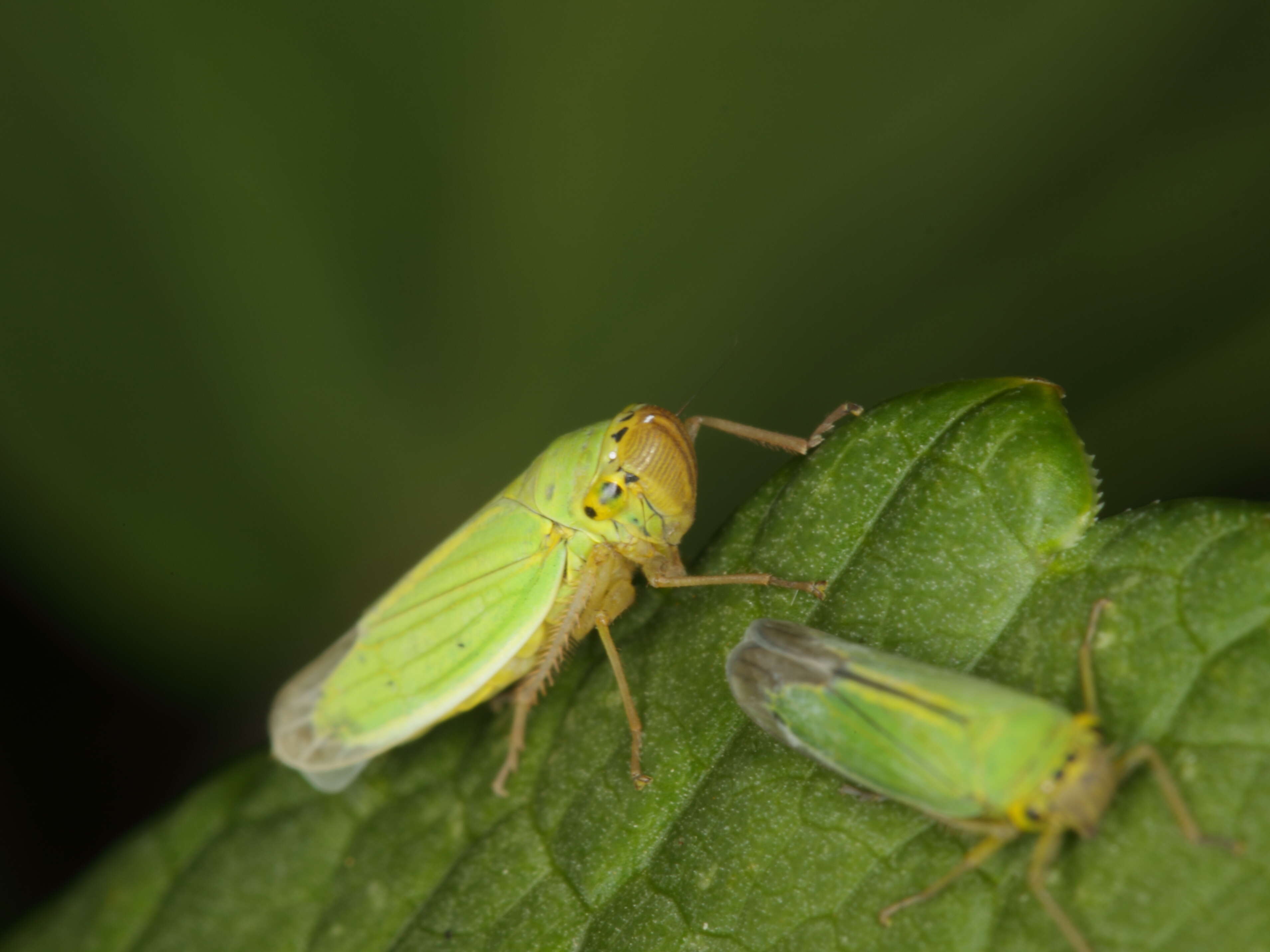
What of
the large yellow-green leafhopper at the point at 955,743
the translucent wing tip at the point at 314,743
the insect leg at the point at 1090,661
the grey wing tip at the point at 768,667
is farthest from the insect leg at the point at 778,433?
the translucent wing tip at the point at 314,743

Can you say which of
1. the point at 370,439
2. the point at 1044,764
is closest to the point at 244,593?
the point at 370,439

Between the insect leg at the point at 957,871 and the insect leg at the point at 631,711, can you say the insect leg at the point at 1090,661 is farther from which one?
the insect leg at the point at 631,711

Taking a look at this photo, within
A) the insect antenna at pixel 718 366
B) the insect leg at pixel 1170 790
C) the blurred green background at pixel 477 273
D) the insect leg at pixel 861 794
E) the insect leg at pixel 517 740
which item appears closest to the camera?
the insect leg at pixel 1170 790

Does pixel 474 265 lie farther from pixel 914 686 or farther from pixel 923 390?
pixel 914 686

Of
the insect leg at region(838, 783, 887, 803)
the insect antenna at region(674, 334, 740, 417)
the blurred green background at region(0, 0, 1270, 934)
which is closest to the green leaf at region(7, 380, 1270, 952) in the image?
the insect leg at region(838, 783, 887, 803)

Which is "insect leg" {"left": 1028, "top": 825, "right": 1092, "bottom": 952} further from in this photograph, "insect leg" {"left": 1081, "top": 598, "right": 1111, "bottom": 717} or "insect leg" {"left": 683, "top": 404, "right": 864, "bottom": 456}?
"insect leg" {"left": 683, "top": 404, "right": 864, "bottom": 456}
